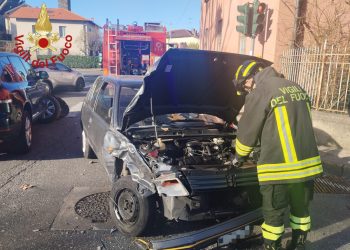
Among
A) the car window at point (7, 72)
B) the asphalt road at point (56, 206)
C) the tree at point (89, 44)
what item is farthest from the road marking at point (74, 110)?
the tree at point (89, 44)

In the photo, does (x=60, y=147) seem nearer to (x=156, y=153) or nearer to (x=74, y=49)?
(x=156, y=153)

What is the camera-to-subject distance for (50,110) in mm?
8844

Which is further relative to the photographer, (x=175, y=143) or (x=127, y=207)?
(x=175, y=143)

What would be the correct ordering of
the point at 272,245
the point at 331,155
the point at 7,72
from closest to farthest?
the point at 272,245 → the point at 7,72 → the point at 331,155

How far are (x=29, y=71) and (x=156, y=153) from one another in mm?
5541

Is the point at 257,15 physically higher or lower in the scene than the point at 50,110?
higher

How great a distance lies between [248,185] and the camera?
3199 millimetres

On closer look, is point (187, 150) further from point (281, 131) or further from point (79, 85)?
point (79, 85)

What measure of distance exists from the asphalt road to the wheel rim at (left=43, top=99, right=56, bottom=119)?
205cm

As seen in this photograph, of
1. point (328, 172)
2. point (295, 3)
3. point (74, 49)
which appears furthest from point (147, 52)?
point (74, 49)

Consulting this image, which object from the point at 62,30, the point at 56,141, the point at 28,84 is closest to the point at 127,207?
the point at 56,141

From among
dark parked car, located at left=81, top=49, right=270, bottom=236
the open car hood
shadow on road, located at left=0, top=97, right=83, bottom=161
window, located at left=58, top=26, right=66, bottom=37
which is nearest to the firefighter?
dark parked car, located at left=81, top=49, right=270, bottom=236

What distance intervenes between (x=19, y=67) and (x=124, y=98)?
12.0 feet

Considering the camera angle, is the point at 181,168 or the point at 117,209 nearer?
the point at 181,168
